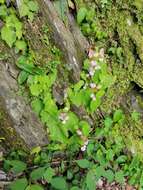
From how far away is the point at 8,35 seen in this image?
3.10m

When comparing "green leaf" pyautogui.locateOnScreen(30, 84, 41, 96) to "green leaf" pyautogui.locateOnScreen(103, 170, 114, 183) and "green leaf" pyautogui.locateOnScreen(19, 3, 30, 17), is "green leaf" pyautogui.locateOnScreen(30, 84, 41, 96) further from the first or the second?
"green leaf" pyautogui.locateOnScreen(103, 170, 114, 183)

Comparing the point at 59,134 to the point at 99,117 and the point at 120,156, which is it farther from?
the point at 120,156

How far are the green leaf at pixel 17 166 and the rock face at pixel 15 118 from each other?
234 mm

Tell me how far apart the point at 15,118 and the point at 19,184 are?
1.94ft

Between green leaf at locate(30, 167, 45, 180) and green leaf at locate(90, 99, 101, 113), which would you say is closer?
green leaf at locate(30, 167, 45, 180)

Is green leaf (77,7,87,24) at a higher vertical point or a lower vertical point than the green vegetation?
higher

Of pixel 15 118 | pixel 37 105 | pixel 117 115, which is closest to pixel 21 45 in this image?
pixel 37 105

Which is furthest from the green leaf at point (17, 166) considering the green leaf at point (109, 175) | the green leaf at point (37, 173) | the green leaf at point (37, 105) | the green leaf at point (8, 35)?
the green leaf at point (8, 35)

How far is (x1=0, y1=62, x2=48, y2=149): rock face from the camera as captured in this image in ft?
10.6

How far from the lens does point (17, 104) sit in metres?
3.36

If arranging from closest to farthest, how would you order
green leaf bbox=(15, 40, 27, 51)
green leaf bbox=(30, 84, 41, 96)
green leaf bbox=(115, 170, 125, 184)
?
1. green leaf bbox=(15, 40, 27, 51)
2. green leaf bbox=(30, 84, 41, 96)
3. green leaf bbox=(115, 170, 125, 184)

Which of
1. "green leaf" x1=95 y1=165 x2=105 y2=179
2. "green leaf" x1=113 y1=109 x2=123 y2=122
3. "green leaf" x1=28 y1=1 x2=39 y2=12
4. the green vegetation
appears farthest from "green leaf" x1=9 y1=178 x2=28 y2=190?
"green leaf" x1=28 y1=1 x2=39 y2=12

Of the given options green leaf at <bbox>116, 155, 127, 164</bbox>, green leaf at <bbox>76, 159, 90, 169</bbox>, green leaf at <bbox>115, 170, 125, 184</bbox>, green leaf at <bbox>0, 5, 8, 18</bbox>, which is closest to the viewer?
green leaf at <bbox>0, 5, 8, 18</bbox>

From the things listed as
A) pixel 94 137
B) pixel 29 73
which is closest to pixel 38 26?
pixel 29 73
